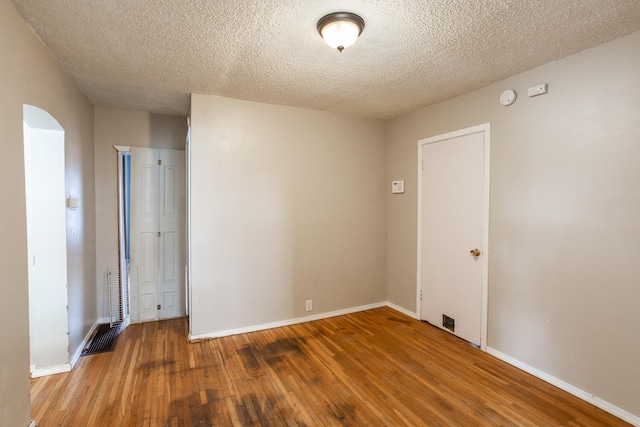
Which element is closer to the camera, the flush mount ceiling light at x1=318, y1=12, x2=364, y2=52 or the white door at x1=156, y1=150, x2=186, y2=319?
the flush mount ceiling light at x1=318, y1=12, x2=364, y2=52

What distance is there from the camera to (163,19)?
6.09ft

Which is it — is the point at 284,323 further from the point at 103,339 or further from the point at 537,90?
the point at 537,90

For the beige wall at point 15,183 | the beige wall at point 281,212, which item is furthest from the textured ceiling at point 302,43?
the beige wall at point 281,212

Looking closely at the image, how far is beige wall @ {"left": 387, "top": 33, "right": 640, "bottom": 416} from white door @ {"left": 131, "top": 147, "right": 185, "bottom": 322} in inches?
142

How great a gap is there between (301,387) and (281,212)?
1.86 metres

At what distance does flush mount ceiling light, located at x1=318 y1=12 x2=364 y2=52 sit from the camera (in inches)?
70.8

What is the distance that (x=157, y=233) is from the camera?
150 inches

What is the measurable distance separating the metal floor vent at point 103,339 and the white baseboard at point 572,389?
149 inches

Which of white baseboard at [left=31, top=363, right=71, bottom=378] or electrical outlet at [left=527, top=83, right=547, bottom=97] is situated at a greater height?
electrical outlet at [left=527, top=83, right=547, bottom=97]

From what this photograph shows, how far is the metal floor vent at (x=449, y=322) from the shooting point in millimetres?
3294

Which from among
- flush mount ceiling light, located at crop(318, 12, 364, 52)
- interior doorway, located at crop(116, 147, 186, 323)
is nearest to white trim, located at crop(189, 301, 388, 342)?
interior doorway, located at crop(116, 147, 186, 323)

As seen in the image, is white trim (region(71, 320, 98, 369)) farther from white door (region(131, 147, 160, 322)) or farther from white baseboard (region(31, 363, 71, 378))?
white door (region(131, 147, 160, 322))

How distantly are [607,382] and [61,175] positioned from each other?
14.7ft

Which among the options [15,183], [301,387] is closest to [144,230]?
[15,183]
